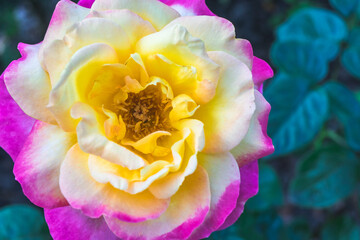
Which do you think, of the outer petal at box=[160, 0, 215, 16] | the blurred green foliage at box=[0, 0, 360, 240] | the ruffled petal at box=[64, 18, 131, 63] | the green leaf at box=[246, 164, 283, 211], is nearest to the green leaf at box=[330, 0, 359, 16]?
the blurred green foliage at box=[0, 0, 360, 240]

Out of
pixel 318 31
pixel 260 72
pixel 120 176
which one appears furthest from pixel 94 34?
pixel 318 31

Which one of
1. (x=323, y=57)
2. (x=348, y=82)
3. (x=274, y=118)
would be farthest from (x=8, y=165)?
(x=348, y=82)

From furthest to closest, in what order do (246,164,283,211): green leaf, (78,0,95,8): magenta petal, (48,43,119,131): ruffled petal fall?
(246,164,283,211): green leaf
(78,0,95,8): magenta petal
(48,43,119,131): ruffled petal

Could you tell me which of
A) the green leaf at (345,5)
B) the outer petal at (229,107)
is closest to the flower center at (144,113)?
the outer petal at (229,107)

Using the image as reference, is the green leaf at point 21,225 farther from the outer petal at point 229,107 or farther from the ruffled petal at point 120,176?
the outer petal at point 229,107

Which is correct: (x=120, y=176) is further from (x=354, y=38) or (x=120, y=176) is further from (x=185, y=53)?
(x=354, y=38)

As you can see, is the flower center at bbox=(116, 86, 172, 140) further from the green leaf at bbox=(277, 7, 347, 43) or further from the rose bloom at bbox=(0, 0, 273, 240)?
the green leaf at bbox=(277, 7, 347, 43)

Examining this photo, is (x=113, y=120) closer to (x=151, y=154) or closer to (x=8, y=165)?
(x=151, y=154)
